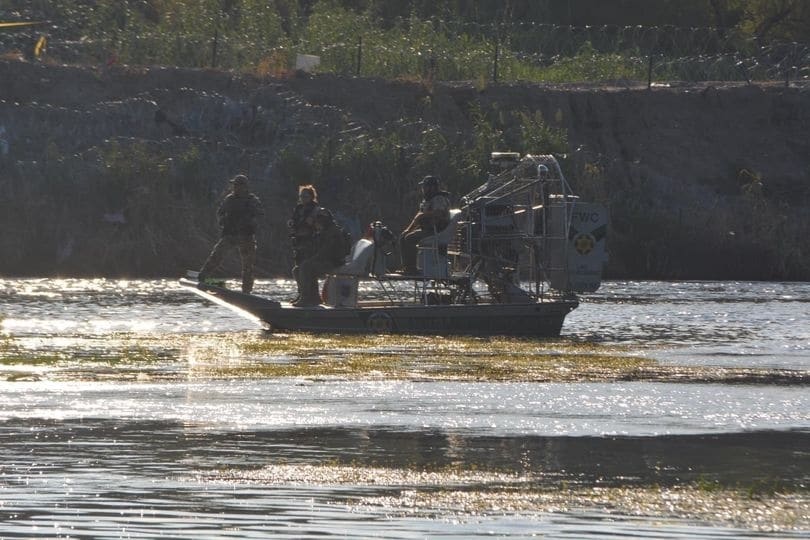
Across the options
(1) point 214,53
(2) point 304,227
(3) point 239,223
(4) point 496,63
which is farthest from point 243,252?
(4) point 496,63

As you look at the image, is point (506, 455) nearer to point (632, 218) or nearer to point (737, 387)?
point (737, 387)

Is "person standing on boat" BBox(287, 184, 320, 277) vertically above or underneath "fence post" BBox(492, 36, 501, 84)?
underneath

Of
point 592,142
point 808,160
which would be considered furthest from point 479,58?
point 808,160

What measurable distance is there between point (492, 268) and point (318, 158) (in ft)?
76.6

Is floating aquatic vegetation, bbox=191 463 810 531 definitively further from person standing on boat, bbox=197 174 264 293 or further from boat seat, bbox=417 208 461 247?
person standing on boat, bbox=197 174 264 293

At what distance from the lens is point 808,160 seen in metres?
60.2

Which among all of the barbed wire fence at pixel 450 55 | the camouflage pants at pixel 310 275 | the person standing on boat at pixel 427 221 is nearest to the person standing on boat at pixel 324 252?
the camouflage pants at pixel 310 275

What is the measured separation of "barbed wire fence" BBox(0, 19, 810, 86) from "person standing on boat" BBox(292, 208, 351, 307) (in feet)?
96.4

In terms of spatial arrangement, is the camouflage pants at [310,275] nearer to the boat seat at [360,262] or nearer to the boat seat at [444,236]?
the boat seat at [360,262]

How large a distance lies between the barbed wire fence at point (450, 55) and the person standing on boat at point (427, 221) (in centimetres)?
2943

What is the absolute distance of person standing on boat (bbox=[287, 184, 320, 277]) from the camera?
29.3 metres

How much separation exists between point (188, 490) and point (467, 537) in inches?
97.8

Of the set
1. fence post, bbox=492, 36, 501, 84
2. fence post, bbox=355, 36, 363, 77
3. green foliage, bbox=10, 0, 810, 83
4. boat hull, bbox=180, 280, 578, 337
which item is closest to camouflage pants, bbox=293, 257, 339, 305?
boat hull, bbox=180, 280, 578, 337

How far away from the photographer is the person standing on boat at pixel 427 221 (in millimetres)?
29172
